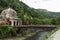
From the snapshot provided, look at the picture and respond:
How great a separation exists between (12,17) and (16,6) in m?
36.7

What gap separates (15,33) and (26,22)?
2950cm

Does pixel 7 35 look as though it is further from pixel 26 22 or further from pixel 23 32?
pixel 26 22

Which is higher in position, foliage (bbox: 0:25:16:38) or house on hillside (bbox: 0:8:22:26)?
house on hillside (bbox: 0:8:22:26)

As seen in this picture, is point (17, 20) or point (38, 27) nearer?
point (38, 27)

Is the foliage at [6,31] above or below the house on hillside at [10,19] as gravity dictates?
below

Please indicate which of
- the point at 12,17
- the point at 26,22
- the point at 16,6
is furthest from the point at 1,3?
the point at 12,17

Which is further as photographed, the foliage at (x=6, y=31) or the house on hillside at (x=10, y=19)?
the house on hillside at (x=10, y=19)

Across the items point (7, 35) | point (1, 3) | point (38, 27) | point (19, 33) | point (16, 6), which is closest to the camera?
point (7, 35)

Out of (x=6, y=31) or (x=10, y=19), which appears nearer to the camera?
(x=6, y=31)

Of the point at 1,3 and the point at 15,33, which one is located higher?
the point at 1,3

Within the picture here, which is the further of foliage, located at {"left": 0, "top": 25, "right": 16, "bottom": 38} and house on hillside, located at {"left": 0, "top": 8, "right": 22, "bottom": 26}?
house on hillside, located at {"left": 0, "top": 8, "right": 22, "bottom": 26}

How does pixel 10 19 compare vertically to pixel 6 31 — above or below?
above

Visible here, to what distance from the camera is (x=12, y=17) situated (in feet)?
284

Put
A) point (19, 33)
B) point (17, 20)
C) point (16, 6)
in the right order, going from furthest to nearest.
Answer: point (16, 6)
point (17, 20)
point (19, 33)
